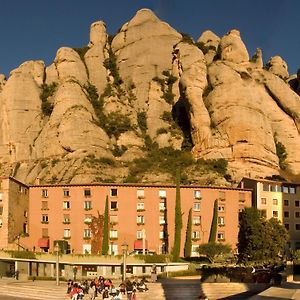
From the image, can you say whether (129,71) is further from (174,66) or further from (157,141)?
(157,141)

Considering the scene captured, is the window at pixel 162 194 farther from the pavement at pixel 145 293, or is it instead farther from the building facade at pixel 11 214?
the pavement at pixel 145 293

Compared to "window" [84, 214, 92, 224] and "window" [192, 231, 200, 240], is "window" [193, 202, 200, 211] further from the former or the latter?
"window" [84, 214, 92, 224]

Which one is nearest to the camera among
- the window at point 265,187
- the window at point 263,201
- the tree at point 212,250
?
the tree at point 212,250

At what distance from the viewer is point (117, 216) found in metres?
82.4

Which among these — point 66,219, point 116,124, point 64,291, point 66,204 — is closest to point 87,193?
point 66,204

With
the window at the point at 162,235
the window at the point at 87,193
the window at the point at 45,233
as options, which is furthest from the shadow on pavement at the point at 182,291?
the window at the point at 45,233

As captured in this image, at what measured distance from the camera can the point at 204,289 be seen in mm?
44969

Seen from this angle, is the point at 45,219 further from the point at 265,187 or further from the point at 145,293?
the point at 145,293

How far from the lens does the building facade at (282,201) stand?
89062 millimetres

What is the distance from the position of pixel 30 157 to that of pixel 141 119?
27.5 m

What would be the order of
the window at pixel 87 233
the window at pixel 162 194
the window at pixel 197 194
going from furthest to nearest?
the window at pixel 197 194 → the window at pixel 162 194 → the window at pixel 87 233

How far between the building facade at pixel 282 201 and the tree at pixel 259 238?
31.0 ft

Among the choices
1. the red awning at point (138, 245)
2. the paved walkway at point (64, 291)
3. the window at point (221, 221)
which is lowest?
the paved walkway at point (64, 291)

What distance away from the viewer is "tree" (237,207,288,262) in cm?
7545
